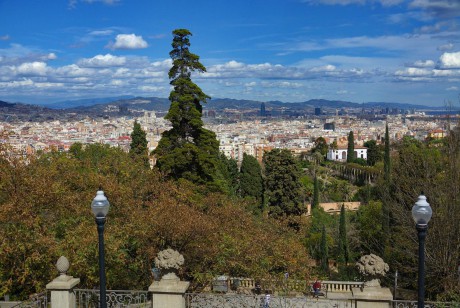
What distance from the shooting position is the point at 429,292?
47.5 feet

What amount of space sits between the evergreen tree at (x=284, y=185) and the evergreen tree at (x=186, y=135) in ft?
34.6

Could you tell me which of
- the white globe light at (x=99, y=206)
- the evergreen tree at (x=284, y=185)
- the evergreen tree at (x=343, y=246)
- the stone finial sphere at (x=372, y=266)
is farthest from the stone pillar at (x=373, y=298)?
the evergreen tree at (x=284, y=185)

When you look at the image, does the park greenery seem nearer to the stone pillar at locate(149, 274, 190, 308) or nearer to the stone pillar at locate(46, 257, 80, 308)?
the stone pillar at locate(46, 257, 80, 308)

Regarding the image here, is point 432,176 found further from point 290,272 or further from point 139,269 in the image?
point 139,269

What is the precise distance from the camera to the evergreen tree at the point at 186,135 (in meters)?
19.5

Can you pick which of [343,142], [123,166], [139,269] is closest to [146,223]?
[139,269]

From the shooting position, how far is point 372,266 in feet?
22.2

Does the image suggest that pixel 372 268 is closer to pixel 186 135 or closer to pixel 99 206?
pixel 99 206

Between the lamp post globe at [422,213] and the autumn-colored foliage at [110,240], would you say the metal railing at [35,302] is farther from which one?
the lamp post globe at [422,213]

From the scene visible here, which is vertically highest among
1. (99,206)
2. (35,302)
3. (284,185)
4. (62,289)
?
(99,206)

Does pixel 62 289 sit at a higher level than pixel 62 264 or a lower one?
lower

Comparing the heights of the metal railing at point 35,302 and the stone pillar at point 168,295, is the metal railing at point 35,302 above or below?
below

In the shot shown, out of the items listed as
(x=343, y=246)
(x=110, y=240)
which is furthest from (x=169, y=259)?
(x=343, y=246)

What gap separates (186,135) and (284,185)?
1151 cm
